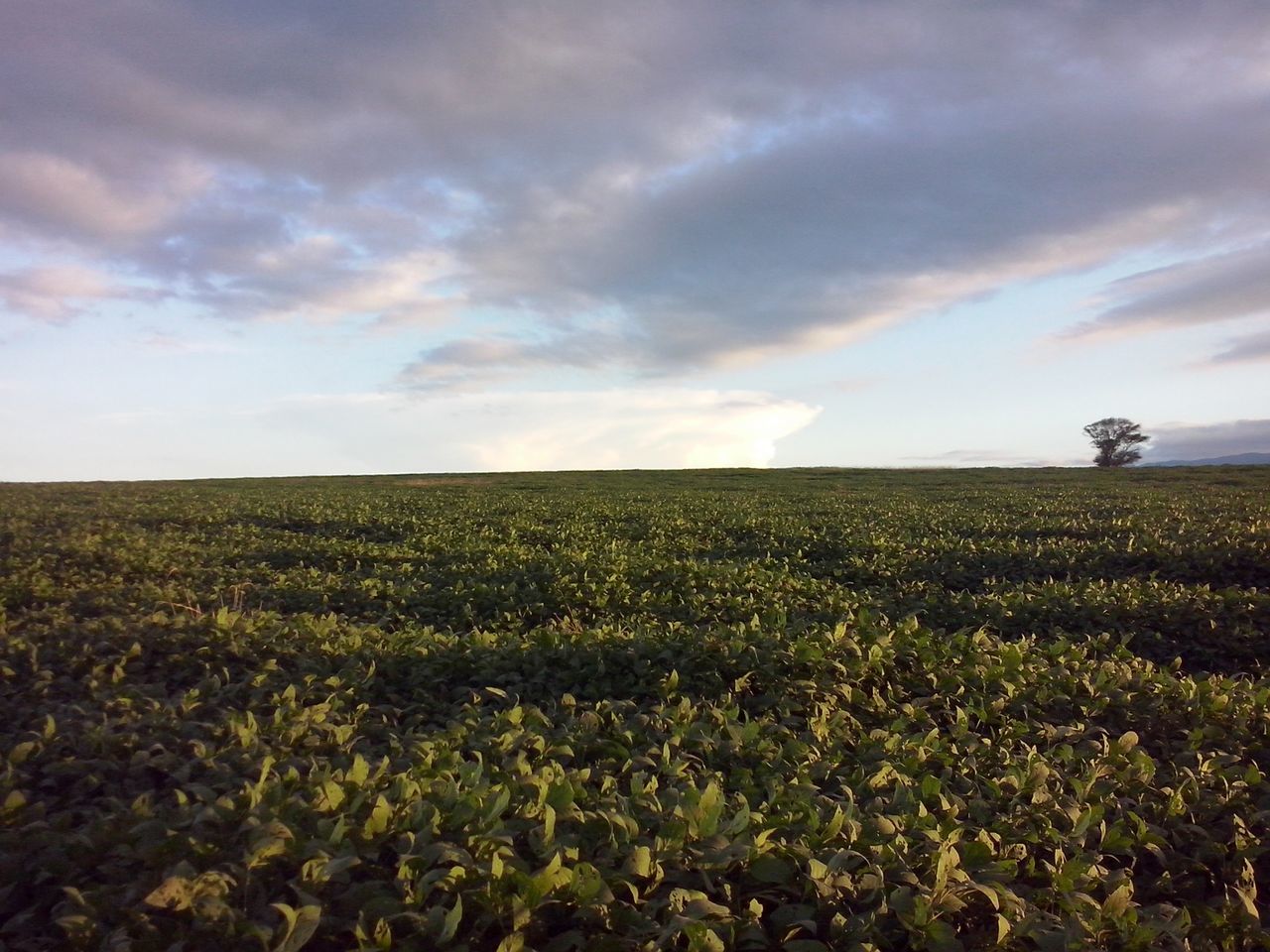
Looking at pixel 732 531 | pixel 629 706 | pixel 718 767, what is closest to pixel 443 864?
pixel 718 767

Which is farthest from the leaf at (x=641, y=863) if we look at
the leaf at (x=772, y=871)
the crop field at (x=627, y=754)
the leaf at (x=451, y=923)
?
the leaf at (x=451, y=923)

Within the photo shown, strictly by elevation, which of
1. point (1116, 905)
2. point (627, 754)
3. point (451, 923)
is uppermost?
point (451, 923)

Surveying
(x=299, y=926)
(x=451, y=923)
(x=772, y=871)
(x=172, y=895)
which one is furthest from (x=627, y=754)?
(x=172, y=895)

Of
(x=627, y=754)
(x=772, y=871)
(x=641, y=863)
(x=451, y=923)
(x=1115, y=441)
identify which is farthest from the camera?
(x=1115, y=441)

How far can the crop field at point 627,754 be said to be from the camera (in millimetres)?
3752

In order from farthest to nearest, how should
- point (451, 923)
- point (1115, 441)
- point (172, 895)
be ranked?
point (1115, 441), point (172, 895), point (451, 923)

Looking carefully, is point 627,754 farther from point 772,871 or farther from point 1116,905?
point 1116,905

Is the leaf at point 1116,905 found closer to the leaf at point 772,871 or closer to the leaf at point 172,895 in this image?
the leaf at point 772,871

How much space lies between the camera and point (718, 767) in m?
5.82

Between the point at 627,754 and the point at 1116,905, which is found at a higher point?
the point at 627,754

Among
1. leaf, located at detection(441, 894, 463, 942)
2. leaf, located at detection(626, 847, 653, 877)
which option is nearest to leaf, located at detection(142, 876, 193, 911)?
leaf, located at detection(441, 894, 463, 942)

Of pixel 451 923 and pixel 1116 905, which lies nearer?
pixel 451 923

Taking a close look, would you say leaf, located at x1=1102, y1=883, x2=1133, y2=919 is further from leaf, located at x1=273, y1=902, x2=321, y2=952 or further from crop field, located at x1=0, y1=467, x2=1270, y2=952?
leaf, located at x1=273, y1=902, x2=321, y2=952

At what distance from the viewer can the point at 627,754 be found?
5.75 meters
